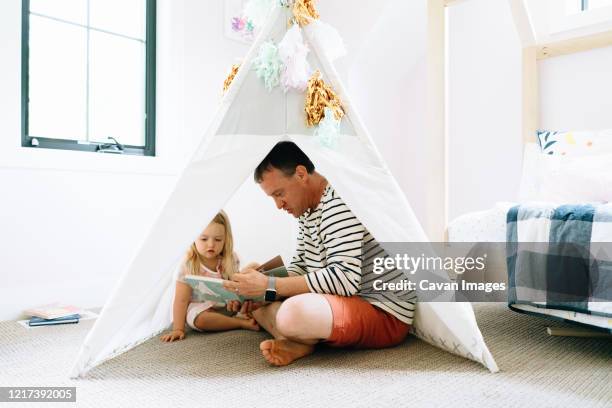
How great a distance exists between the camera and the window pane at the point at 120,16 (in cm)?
253

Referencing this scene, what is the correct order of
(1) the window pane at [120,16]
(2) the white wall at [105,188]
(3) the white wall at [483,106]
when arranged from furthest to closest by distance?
1. (3) the white wall at [483,106]
2. (1) the window pane at [120,16]
3. (2) the white wall at [105,188]

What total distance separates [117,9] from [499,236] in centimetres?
214

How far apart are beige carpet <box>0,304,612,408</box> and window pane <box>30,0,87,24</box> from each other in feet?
4.85

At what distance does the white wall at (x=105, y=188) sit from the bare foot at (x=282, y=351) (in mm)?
736

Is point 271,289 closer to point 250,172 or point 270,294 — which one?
point 270,294

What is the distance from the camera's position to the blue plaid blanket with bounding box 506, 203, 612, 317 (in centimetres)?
144

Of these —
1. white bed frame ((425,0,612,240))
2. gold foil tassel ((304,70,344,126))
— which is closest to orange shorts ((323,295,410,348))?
gold foil tassel ((304,70,344,126))

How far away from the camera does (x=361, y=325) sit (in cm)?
147

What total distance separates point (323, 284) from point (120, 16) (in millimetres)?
1944

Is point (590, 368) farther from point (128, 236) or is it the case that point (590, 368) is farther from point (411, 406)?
point (128, 236)

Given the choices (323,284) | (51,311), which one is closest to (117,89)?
(51,311)

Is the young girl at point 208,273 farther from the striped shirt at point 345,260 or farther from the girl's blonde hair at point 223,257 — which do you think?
the striped shirt at point 345,260

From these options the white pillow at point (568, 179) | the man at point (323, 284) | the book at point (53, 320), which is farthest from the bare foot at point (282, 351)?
the white pillow at point (568, 179)

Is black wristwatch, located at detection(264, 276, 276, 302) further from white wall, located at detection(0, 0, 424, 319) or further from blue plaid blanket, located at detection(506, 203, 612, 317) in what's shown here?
blue plaid blanket, located at detection(506, 203, 612, 317)
